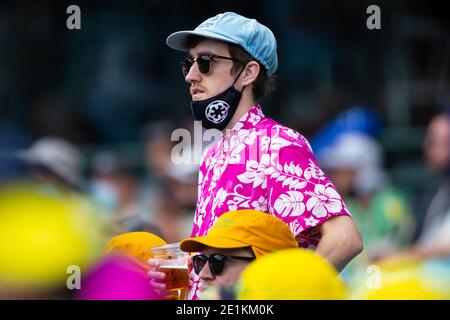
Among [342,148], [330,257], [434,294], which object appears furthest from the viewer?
[342,148]

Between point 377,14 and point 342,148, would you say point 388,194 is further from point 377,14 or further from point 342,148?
point 377,14

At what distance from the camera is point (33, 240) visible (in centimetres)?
332

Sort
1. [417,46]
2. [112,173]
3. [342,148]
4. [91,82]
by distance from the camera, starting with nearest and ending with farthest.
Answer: [342,148] → [112,173] → [417,46] → [91,82]

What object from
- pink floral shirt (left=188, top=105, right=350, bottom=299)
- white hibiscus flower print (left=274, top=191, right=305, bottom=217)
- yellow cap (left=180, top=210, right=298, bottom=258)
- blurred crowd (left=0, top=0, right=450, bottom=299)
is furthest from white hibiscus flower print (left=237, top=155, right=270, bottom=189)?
blurred crowd (left=0, top=0, right=450, bottom=299)

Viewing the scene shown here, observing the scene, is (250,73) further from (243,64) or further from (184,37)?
(184,37)

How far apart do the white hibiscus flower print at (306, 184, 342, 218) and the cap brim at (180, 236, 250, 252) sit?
0.41 m

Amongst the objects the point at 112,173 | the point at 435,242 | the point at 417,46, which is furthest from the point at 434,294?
the point at 417,46

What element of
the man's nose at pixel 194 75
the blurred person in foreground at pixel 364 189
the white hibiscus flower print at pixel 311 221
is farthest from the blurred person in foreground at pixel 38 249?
the blurred person in foreground at pixel 364 189

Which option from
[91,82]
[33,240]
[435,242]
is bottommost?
[435,242]

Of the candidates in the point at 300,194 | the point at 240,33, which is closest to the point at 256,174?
the point at 300,194

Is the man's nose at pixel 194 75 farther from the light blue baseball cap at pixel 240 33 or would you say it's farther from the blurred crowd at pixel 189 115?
the blurred crowd at pixel 189 115

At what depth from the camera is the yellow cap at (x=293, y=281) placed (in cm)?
304
